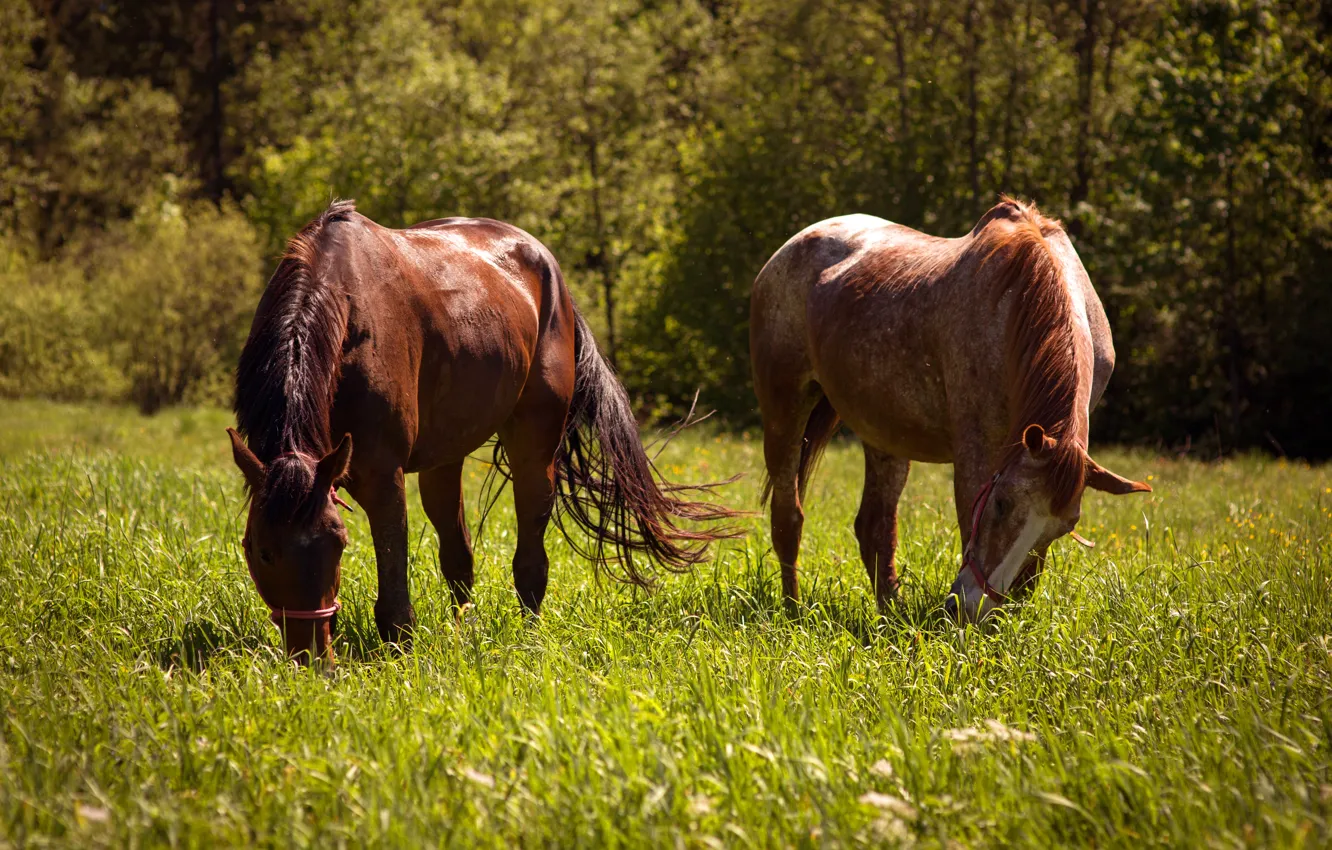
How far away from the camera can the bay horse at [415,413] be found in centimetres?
352

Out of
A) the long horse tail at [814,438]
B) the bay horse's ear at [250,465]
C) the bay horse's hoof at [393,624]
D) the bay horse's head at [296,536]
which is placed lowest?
the bay horse's hoof at [393,624]

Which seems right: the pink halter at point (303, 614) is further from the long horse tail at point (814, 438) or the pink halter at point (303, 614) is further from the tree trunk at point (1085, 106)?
the tree trunk at point (1085, 106)

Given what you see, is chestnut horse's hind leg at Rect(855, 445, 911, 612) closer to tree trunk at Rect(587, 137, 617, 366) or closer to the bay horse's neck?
the bay horse's neck

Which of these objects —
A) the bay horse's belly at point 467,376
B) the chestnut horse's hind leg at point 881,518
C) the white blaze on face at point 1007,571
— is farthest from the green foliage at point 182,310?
the white blaze on face at point 1007,571

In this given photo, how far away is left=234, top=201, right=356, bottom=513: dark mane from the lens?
11.3ft

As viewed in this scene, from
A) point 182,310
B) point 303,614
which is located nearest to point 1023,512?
point 303,614

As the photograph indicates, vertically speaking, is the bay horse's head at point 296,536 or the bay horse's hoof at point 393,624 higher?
the bay horse's head at point 296,536

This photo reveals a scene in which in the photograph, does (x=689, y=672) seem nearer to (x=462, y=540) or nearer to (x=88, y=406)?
(x=462, y=540)

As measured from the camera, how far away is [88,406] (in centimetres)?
1938

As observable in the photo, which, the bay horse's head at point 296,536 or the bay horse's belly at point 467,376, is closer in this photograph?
the bay horse's head at point 296,536

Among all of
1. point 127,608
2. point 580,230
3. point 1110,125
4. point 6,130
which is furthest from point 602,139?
point 127,608

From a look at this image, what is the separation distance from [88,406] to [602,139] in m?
10.9

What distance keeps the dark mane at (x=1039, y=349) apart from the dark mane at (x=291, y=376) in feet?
7.95

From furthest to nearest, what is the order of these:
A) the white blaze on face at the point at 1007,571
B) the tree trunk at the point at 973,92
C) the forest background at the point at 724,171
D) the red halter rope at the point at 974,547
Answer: the tree trunk at the point at 973,92 → the forest background at the point at 724,171 → the red halter rope at the point at 974,547 → the white blaze on face at the point at 1007,571
